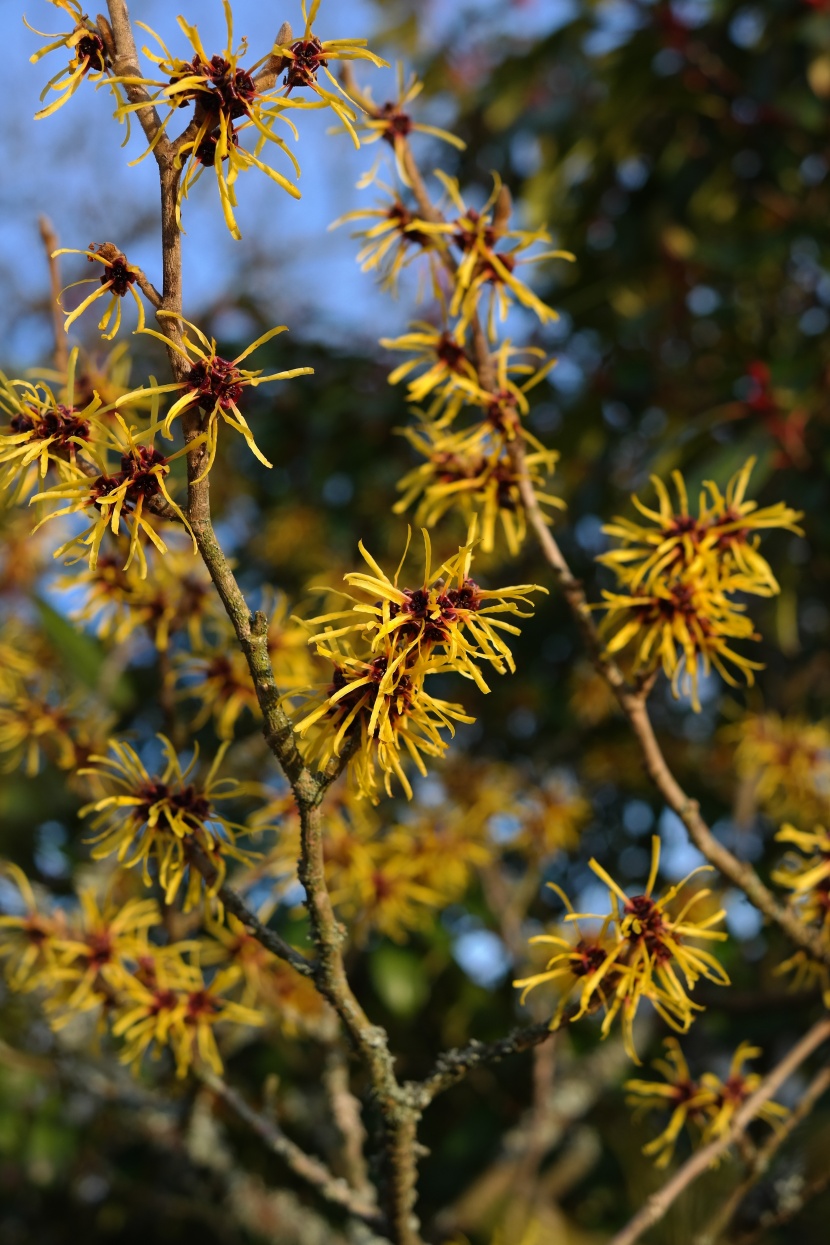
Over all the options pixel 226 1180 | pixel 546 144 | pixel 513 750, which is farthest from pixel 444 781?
pixel 546 144

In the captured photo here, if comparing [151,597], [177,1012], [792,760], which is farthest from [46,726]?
[792,760]

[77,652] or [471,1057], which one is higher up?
[77,652]

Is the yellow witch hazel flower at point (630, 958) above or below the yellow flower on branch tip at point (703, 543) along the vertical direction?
below

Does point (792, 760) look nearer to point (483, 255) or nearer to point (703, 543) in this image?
point (703, 543)

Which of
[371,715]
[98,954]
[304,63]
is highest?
[304,63]

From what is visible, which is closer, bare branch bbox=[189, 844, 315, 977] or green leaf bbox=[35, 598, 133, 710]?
bare branch bbox=[189, 844, 315, 977]

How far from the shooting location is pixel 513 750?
2.46 m

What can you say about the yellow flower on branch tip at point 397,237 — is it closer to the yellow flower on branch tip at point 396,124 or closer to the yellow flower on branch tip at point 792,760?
the yellow flower on branch tip at point 396,124

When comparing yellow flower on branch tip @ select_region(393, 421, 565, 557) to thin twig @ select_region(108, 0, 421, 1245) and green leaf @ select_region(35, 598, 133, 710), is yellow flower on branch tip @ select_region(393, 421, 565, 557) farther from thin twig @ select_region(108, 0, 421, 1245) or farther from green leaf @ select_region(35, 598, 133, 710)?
green leaf @ select_region(35, 598, 133, 710)

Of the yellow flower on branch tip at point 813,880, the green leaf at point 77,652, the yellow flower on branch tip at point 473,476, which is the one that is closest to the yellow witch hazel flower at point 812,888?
the yellow flower on branch tip at point 813,880

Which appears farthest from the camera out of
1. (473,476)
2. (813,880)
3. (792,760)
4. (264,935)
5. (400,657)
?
(792,760)

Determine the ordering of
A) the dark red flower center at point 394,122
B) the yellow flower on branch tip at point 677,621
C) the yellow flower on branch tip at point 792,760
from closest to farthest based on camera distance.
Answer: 1. the yellow flower on branch tip at point 677,621
2. the dark red flower center at point 394,122
3. the yellow flower on branch tip at point 792,760

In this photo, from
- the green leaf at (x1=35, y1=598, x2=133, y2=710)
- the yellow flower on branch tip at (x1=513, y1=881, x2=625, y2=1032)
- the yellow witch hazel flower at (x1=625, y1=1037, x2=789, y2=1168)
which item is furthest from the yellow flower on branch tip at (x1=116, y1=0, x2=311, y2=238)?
the green leaf at (x1=35, y1=598, x2=133, y2=710)

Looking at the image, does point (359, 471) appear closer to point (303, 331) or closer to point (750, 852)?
point (303, 331)
